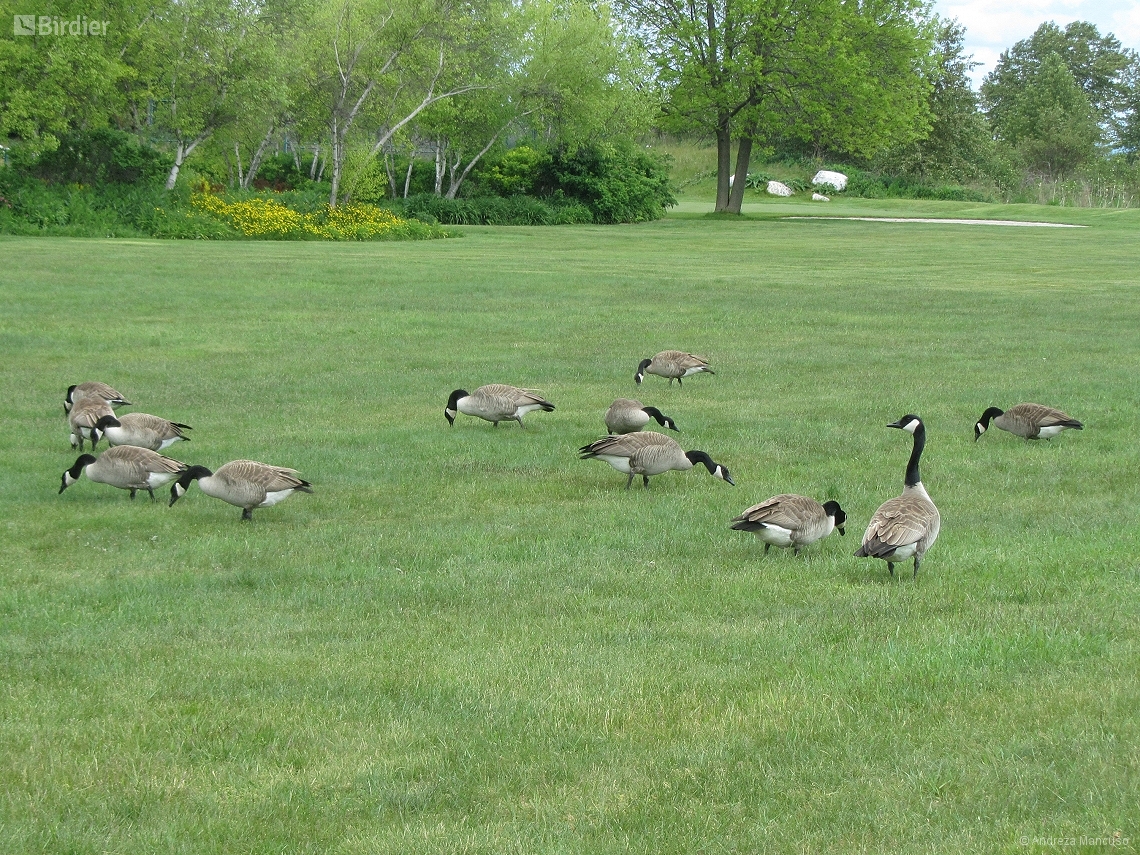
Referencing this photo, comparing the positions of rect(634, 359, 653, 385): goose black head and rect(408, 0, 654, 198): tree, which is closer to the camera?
rect(634, 359, 653, 385): goose black head

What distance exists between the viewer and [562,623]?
24.8 ft

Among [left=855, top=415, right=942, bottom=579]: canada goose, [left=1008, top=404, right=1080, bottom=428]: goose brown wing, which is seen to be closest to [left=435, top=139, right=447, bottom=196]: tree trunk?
[left=1008, top=404, right=1080, bottom=428]: goose brown wing

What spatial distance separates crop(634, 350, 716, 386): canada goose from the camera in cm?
1650

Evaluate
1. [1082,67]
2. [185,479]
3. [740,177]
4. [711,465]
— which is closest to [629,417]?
[711,465]

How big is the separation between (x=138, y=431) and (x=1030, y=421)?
9.28 meters

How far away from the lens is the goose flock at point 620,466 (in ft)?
26.8

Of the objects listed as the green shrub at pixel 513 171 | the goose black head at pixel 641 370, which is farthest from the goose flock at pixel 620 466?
the green shrub at pixel 513 171

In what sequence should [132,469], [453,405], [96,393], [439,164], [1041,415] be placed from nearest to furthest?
1. [132,469]
2. [1041,415]
3. [96,393]
4. [453,405]
5. [439,164]

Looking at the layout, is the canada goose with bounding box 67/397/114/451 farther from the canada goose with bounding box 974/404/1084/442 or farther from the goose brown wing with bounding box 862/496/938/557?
the canada goose with bounding box 974/404/1084/442

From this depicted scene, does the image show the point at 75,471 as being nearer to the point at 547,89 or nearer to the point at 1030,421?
the point at 1030,421

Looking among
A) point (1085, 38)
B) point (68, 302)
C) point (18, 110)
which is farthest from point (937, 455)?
point (1085, 38)

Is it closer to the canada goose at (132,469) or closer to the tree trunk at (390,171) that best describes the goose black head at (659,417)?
the canada goose at (132,469)

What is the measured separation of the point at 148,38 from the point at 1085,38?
111232mm

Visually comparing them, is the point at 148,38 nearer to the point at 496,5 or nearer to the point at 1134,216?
the point at 496,5
